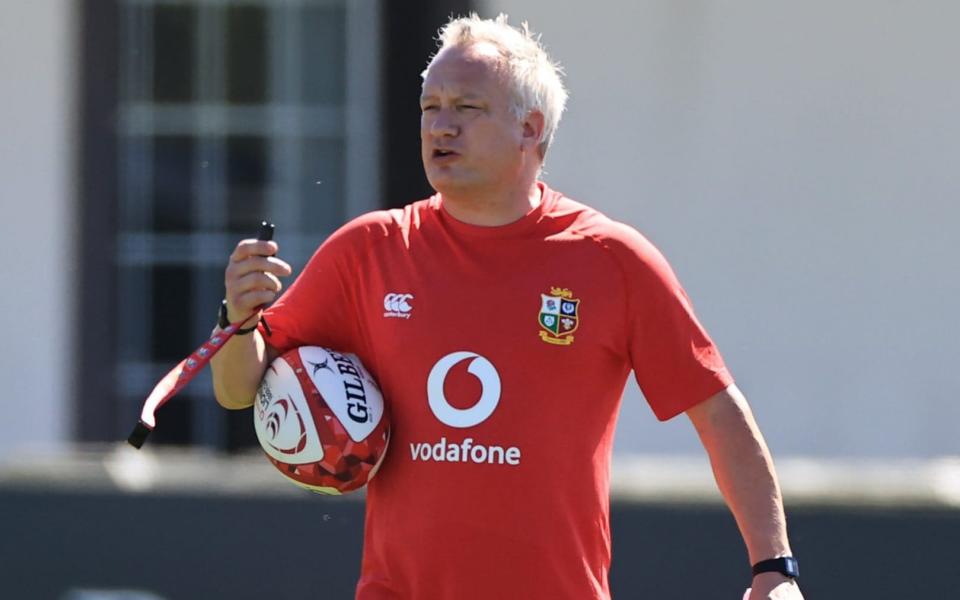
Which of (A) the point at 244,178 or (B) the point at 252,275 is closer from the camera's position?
(B) the point at 252,275

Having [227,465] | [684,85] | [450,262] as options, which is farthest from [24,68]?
[450,262]

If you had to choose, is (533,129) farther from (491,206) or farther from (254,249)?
(254,249)

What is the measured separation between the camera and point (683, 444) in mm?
7039

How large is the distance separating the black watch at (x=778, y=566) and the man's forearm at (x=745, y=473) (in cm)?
1

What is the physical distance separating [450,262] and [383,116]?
147 inches

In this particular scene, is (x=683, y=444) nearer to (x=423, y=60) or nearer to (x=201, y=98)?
(x=423, y=60)

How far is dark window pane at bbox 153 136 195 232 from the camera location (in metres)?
7.36

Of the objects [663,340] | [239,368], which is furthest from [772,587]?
[239,368]

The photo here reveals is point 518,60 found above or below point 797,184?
above

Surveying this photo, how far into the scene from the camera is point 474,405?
345 cm

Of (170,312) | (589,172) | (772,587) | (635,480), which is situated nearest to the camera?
(772,587)

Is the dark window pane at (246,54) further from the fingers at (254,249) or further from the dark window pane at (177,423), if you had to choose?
the fingers at (254,249)

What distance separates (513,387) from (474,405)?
0.09 m

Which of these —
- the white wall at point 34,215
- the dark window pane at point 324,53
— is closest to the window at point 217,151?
the dark window pane at point 324,53
